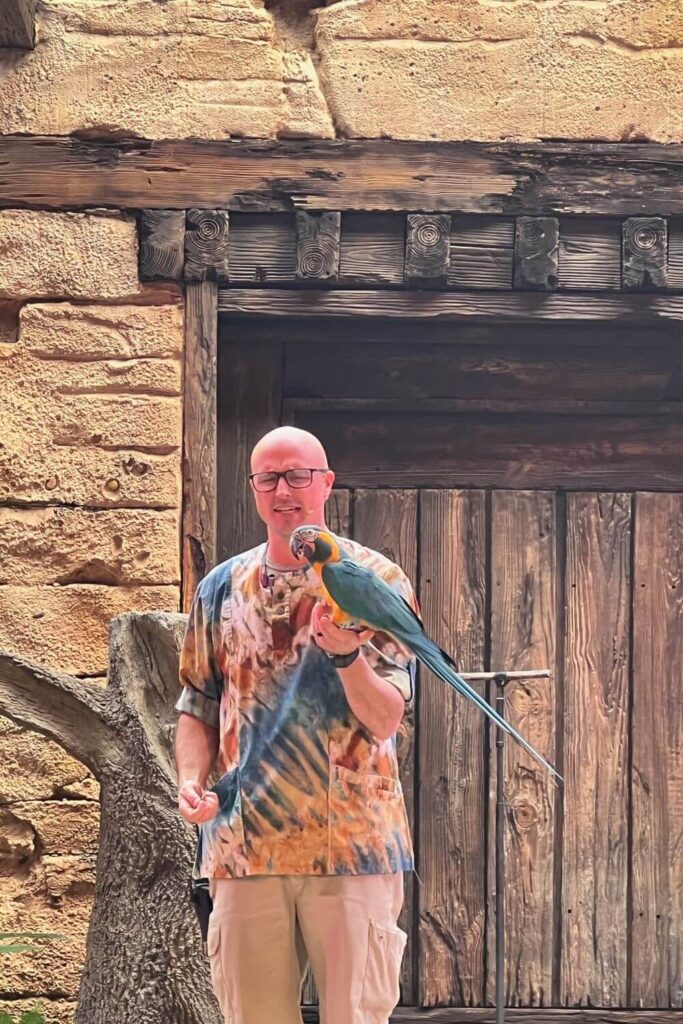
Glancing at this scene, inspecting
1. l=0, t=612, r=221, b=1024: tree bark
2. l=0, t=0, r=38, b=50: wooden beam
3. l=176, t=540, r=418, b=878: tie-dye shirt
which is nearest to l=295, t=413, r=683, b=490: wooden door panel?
l=0, t=612, r=221, b=1024: tree bark

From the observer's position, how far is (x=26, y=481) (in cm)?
453

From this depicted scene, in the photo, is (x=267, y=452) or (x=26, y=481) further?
(x=26, y=481)

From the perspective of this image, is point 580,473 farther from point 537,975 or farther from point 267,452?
point 267,452

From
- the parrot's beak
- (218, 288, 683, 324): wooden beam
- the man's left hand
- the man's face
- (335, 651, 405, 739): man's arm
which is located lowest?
(335, 651, 405, 739): man's arm

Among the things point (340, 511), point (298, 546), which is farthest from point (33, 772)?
point (298, 546)

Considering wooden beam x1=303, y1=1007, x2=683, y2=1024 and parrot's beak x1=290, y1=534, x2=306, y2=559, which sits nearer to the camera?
parrot's beak x1=290, y1=534, x2=306, y2=559

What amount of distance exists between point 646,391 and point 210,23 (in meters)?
1.79

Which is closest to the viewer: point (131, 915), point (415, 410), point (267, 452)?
point (267, 452)

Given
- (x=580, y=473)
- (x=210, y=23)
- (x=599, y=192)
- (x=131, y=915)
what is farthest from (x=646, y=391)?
(x=131, y=915)

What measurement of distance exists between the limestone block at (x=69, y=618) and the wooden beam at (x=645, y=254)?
168 cm

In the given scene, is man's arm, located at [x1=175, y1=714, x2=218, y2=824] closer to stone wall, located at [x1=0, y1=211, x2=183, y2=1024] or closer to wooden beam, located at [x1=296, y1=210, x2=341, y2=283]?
stone wall, located at [x1=0, y1=211, x2=183, y2=1024]

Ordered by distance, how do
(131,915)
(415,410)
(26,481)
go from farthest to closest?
(415,410) < (26,481) < (131,915)

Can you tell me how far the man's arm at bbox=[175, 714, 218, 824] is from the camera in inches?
102

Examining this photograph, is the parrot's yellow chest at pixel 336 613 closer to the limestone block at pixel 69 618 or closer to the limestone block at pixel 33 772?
the limestone block at pixel 69 618
